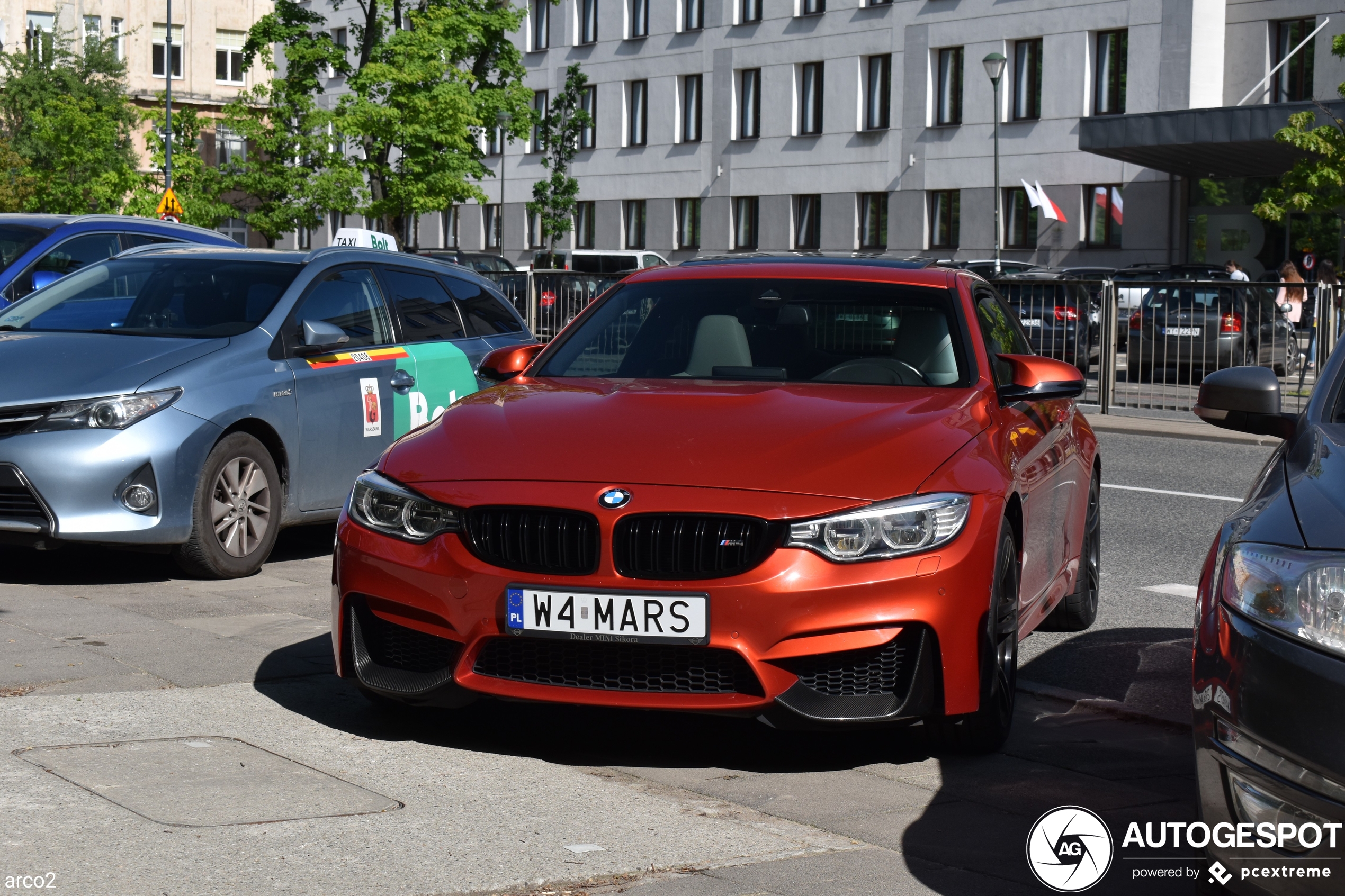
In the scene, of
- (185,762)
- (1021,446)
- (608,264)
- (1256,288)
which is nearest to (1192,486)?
(1256,288)

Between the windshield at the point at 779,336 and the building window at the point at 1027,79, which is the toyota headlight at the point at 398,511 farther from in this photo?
the building window at the point at 1027,79

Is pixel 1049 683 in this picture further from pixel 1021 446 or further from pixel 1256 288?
pixel 1256 288

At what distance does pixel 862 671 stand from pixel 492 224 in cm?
6182

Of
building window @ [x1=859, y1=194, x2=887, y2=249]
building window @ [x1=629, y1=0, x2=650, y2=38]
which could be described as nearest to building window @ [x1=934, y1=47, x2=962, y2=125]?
building window @ [x1=859, y1=194, x2=887, y2=249]

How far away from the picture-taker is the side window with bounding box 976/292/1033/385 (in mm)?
6211

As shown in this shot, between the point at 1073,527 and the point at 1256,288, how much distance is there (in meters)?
13.7

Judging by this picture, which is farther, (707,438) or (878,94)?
(878,94)

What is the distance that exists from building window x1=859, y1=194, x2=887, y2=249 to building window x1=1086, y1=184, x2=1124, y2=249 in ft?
22.4

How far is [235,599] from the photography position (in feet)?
25.4

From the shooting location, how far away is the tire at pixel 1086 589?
290 inches

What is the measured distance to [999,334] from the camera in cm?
673

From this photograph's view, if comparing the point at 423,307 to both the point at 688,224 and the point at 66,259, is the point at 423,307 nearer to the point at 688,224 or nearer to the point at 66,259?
the point at 66,259

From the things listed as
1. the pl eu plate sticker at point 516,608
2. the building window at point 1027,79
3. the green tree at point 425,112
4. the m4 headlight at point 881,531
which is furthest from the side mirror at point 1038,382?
the building window at point 1027,79

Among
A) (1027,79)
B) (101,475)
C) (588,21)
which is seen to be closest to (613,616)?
(101,475)
